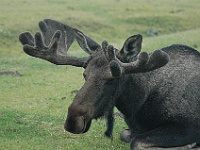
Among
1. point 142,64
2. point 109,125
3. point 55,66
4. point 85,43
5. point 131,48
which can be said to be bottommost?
point 55,66

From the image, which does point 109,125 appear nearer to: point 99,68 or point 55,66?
point 99,68

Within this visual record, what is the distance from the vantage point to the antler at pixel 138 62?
8.97 m

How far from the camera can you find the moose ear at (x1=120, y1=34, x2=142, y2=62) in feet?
30.8

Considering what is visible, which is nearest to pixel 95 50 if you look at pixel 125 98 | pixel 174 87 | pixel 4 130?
pixel 125 98

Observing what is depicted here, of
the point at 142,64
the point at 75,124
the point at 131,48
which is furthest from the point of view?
the point at 131,48

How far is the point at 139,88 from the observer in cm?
1026

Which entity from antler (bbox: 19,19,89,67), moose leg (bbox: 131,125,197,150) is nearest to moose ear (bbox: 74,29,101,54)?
antler (bbox: 19,19,89,67)

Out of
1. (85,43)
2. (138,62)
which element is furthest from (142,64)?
(85,43)

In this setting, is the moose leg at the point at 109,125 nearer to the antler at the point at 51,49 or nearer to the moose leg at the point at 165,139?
the moose leg at the point at 165,139

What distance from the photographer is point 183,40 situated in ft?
115

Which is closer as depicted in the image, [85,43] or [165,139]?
[165,139]

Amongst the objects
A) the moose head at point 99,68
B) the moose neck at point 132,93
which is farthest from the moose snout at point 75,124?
the moose neck at point 132,93

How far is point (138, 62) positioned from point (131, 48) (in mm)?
422

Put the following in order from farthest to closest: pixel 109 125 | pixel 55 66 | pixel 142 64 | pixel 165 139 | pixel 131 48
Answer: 1. pixel 55 66
2. pixel 109 125
3. pixel 165 139
4. pixel 131 48
5. pixel 142 64
